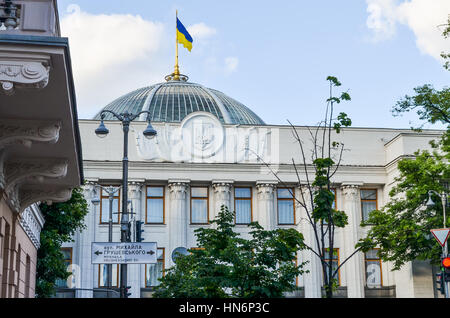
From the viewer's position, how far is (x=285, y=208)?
170 feet

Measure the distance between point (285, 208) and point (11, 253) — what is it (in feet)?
125

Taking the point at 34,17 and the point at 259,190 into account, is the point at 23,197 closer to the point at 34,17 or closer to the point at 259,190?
the point at 34,17

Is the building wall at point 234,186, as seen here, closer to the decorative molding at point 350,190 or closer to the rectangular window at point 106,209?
the decorative molding at point 350,190

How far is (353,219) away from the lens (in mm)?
50969

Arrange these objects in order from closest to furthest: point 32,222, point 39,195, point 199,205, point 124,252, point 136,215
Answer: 1. point 39,195
2. point 124,252
3. point 32,222
4. point 136,215
5. point 199,205

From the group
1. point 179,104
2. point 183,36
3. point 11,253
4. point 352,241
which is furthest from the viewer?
point 179,104

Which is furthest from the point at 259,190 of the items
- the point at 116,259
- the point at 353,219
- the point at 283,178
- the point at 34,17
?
the point at 34,17

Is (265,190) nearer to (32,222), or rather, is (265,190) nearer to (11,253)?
(32,222)

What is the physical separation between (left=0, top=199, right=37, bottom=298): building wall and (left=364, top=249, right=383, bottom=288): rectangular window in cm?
3722

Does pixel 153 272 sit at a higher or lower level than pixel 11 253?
higher

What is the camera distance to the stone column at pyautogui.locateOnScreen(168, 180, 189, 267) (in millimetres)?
49250

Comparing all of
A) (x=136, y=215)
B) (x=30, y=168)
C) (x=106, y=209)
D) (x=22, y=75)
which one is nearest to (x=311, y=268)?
(x=136, y=215)

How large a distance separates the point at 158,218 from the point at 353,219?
13580mm
